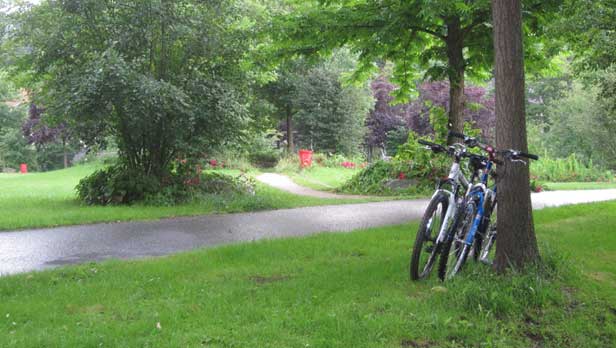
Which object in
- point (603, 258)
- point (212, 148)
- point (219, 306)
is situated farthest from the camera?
point (212, 148)

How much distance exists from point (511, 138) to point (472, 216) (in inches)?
31.6

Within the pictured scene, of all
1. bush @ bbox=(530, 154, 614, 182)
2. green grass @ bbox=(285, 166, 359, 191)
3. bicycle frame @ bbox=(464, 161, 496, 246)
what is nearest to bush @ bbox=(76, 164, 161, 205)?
bicycle frame @ bbox=(464, 161, 496, 246)

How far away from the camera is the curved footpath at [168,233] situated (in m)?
6.45

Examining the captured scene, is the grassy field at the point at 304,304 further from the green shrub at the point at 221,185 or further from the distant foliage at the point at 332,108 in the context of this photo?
the distant foliage at the point at 332,108

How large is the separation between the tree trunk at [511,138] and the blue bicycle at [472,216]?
16cm

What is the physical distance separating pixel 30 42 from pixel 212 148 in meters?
4.42

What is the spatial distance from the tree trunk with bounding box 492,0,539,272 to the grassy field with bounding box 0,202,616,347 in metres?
0.26

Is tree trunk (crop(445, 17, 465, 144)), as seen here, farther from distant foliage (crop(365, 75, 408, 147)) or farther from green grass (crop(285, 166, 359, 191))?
distant foliage (crop(365, 75, 408, 147))

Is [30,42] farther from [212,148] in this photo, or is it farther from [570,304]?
[570,304]

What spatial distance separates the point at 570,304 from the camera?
425cm

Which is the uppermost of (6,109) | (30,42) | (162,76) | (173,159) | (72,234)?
(6,109)

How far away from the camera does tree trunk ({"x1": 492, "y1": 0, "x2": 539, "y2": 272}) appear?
15.1ft

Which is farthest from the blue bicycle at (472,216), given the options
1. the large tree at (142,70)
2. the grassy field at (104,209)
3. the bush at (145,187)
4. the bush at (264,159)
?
the bush at (264,159)

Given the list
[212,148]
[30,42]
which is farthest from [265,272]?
[30,42]
